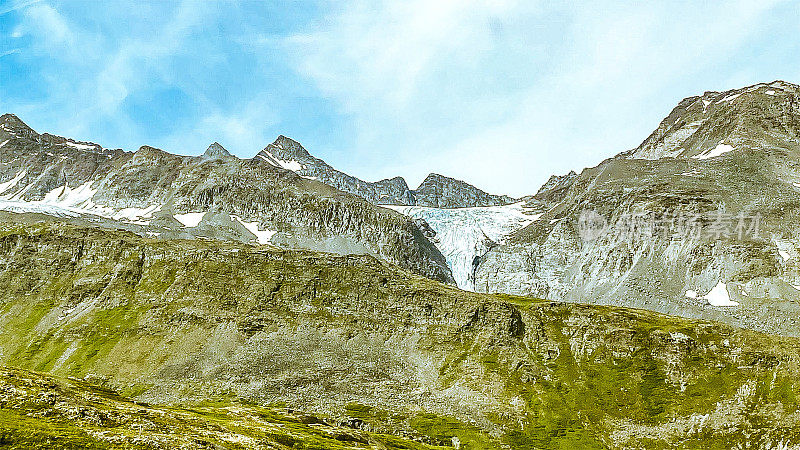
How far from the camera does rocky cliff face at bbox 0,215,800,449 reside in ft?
477

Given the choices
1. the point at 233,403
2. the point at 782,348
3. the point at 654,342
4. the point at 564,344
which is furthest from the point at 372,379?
the point at 782,348

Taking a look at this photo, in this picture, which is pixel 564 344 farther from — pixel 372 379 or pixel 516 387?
pixel 372 379

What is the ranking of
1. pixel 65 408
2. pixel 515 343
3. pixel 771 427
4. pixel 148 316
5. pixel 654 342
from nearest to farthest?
1. pixel 65 408
2. pixel 771 427
3. pixel 654 342
4. pixel 515 343
5. pixel 148 316

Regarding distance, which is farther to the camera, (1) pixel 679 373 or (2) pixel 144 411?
(1) pixel 679 373

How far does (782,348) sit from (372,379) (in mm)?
107823

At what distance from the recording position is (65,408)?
62.5m

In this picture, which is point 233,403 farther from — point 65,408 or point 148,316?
point 65,408

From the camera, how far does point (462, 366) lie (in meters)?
174

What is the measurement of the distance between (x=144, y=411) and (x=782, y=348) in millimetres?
152674

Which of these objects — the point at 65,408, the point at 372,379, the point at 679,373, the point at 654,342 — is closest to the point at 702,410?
the point at 679,373

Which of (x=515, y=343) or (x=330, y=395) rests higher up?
(x=515, y=343)

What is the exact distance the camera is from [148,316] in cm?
19712

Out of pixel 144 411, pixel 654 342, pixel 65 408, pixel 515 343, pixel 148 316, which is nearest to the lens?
pixel 65 408

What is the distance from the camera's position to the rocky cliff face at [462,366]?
145375mm
